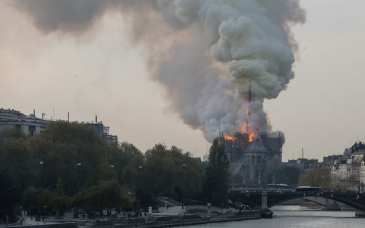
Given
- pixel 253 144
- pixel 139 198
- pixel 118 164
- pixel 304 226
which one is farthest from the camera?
pixel 253 144

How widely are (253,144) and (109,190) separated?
4454 inches

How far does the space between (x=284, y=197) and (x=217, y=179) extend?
11039mm

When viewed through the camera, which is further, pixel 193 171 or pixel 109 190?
pixel 193 171

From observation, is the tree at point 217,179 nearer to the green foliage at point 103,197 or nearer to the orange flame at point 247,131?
the green foliage at point 103,197

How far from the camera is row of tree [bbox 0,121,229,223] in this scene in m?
86.2

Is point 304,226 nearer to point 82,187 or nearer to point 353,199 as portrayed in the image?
point 82,187

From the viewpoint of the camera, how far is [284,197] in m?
126

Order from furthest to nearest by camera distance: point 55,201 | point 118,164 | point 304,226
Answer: point 118,164 < point 304,226 < point 55,201

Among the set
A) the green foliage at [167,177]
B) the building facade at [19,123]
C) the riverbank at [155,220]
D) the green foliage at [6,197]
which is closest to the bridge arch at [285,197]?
the riverbank at [155,220]

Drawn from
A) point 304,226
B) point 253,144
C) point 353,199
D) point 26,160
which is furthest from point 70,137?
point 253,144

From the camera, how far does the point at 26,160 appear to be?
9012 cm

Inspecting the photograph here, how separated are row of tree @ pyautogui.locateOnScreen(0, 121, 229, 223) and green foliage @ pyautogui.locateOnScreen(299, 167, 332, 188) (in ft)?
174

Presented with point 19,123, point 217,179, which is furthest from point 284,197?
point 19,123

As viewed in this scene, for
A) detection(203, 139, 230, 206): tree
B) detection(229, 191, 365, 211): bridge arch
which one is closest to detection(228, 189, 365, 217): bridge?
detection(229, 191, 365, 211): bridge arch
